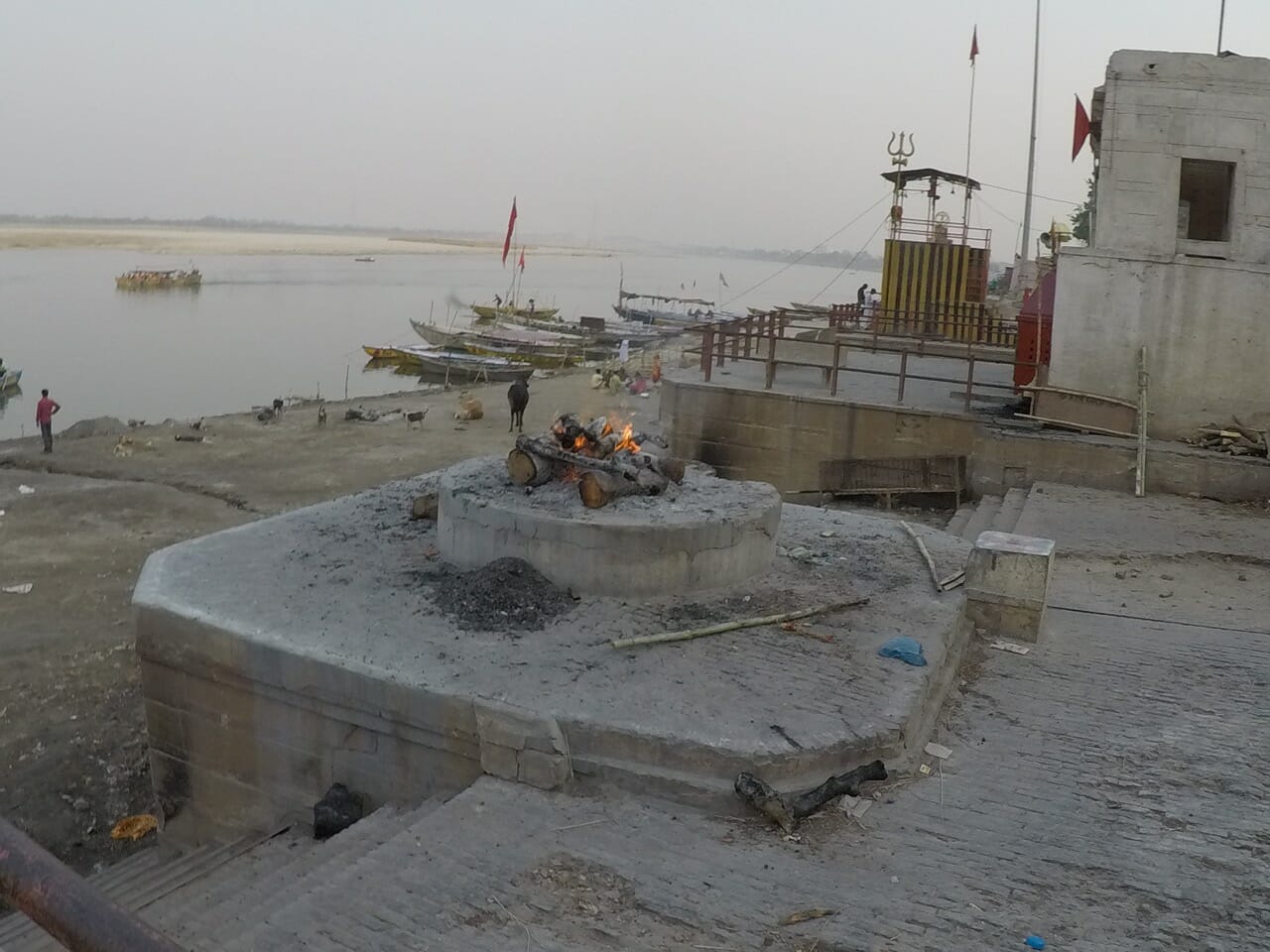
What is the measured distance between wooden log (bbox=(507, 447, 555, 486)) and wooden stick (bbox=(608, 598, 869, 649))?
219 centimetres

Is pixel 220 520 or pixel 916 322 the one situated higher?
pixel 916 322

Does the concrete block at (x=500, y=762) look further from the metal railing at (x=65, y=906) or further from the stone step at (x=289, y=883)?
the metal railing at (x=65, y=906)

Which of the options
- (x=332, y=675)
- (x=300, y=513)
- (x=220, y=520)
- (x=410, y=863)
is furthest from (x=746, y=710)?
(x=220, y=520)

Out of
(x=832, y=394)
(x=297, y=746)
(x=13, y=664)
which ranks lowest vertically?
(x=13, y=664)

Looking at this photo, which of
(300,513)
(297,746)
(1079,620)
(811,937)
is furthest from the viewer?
(300,513)

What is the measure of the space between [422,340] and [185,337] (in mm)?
12654

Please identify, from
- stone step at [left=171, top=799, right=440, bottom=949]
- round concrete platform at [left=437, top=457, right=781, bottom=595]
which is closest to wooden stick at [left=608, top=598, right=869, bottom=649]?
round concrete platform at [left=437, top=457, right=781, bottom=595]

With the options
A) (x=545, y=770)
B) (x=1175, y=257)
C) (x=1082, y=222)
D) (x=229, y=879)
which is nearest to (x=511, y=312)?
(x=1082, y=222)

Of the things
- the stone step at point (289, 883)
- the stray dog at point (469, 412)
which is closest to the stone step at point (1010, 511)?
the stone step at point (289, 883)

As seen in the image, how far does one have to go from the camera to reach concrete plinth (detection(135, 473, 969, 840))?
239 inches

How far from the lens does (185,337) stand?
5597 cm

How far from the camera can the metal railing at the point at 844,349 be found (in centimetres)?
1568

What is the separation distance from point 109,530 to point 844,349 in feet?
48.8

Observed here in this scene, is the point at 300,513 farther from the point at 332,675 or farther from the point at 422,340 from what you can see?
the point at 422,340
